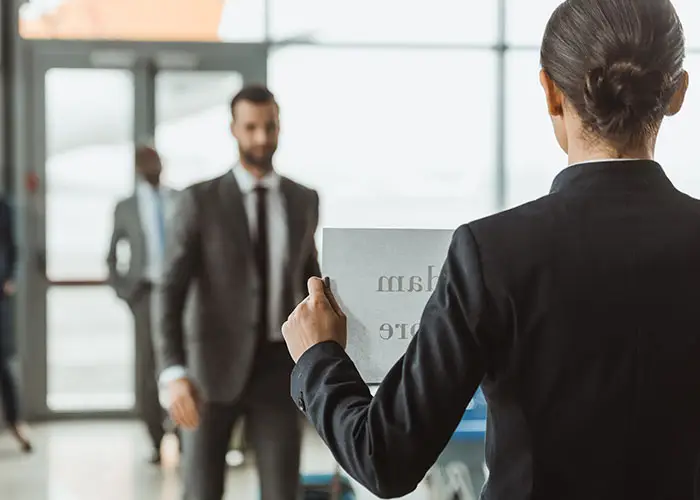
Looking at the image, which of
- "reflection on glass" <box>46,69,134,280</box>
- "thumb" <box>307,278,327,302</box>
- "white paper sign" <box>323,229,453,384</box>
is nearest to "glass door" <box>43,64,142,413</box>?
"reflection on glass" <box>46,69,134,280</box>

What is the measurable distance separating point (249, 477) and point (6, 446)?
1.43 m

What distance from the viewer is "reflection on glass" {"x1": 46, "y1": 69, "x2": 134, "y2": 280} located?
5.95 metres

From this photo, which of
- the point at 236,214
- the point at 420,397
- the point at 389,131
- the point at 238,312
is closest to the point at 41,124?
the point at 389,131

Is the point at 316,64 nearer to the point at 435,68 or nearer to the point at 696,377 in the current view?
the point at 435,68

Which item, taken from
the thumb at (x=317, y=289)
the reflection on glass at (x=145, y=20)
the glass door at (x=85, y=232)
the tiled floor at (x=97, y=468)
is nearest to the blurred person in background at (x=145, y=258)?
the tiled floor at (x=97, y=468)

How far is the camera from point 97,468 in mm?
4871

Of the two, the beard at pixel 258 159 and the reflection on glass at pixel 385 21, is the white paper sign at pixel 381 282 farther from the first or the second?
the reflection on glass at pixel 385 21

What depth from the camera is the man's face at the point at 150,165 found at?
5.44 m

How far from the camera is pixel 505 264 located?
0.87 m

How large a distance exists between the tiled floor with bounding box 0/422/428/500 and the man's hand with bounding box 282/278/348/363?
140 inches

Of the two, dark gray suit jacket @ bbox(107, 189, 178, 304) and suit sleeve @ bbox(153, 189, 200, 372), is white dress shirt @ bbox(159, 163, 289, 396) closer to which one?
suit sleeve @ bbox(153, 189, 200, 372)

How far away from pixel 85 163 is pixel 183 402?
367cm

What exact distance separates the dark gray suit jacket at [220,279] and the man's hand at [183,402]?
0.07 metres

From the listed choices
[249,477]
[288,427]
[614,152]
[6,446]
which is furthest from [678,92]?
[6,446]
